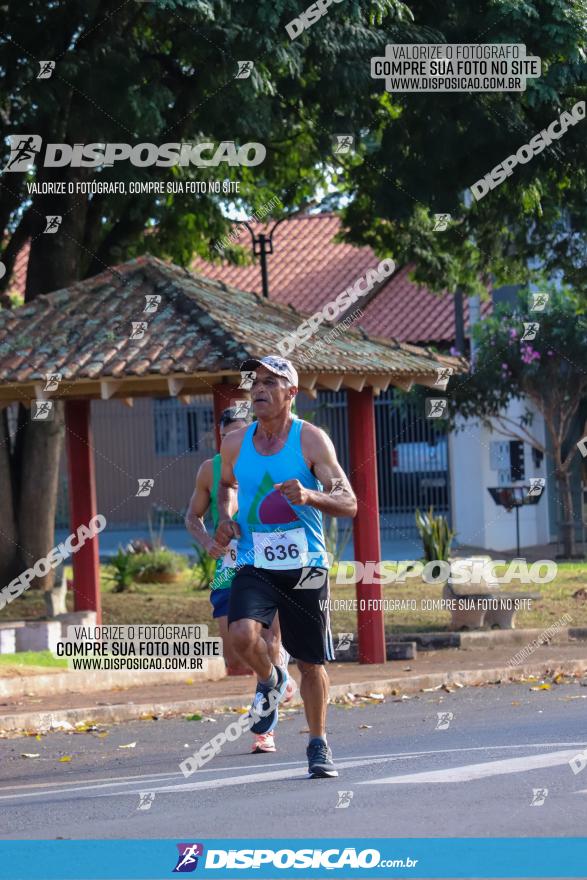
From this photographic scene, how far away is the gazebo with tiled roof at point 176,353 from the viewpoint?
1473 centimetres

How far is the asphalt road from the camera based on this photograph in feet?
22.8

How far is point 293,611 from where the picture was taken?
8438 mm

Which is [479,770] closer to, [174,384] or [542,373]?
[174,384]

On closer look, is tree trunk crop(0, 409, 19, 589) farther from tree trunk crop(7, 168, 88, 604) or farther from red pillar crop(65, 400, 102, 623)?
red pillar crop(65, 400, 102, 623)

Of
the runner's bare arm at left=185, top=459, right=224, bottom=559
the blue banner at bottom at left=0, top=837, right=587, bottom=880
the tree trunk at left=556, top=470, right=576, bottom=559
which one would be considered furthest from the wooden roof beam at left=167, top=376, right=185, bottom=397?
the tree trunk at left=556, top=470, right=576, bottom=559

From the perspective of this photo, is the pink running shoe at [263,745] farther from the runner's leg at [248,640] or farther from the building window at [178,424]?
the building window at [178,424]

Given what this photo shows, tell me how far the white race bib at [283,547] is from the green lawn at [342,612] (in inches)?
385

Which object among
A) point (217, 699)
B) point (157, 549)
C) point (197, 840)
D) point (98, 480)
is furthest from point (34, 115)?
point (98, 480)

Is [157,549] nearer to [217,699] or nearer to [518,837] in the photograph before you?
[217,699]

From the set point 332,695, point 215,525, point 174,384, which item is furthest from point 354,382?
point 215,525

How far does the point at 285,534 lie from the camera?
27.3 feet

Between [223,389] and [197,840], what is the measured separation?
8.41m

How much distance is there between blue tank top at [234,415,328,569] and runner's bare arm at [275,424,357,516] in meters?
0.04

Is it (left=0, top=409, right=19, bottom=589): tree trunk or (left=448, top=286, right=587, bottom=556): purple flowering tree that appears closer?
(left=0, top=409, right=19, bottom=589): tree trunk
